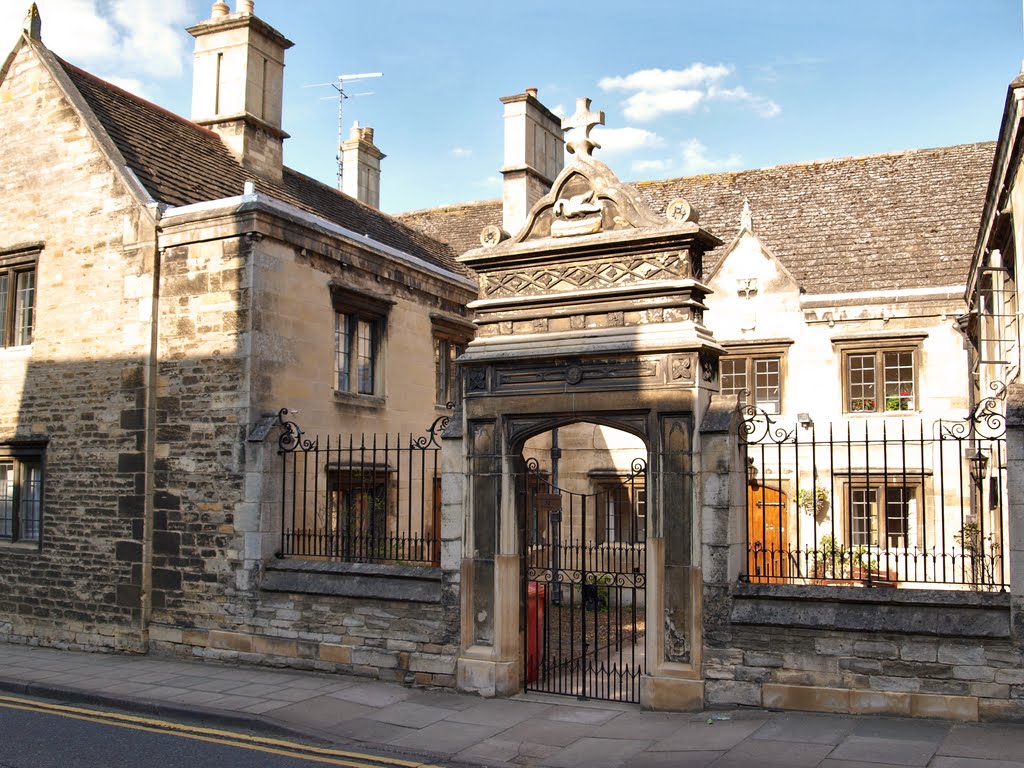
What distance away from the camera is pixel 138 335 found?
13008 mm

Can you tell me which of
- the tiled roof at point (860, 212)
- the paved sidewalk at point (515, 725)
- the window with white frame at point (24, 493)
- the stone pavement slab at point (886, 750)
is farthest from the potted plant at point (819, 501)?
the window with white frame at point (24, 493)

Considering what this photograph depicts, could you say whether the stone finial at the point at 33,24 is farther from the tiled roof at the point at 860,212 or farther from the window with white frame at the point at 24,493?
the tiled roof at the point at 860,212

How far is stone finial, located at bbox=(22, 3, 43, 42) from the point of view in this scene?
1477 centimetres

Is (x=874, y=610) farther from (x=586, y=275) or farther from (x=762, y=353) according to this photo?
(x=762, y=353)

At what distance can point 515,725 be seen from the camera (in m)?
8.97

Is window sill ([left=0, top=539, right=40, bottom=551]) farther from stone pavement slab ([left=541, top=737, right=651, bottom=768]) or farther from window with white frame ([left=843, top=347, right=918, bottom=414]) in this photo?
window with white frame ([left=843, top=347, right=918, bottom=414])

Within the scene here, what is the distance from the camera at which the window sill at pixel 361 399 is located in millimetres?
14383

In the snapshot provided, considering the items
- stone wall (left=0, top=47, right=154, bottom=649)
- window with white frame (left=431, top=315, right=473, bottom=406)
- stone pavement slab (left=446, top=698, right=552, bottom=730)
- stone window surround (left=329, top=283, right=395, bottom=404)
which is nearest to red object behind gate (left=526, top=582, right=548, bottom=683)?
stone pavement slab (left=446, top=698, right=552, bottom=730)

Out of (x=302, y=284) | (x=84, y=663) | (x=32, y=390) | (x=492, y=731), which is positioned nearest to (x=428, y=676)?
(x=492, y=731)

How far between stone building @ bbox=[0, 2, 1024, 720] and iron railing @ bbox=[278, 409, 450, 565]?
91 millimetres

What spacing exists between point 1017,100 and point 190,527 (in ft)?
34.9

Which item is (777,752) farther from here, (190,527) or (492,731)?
(190,527)

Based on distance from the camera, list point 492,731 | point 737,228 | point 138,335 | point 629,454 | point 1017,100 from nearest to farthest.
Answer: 1. point 492,731
2. point 1017,100
3. point 138,335
4. point 629,454
5. point 737,228

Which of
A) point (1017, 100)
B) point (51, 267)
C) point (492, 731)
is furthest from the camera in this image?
point (51, 267)
